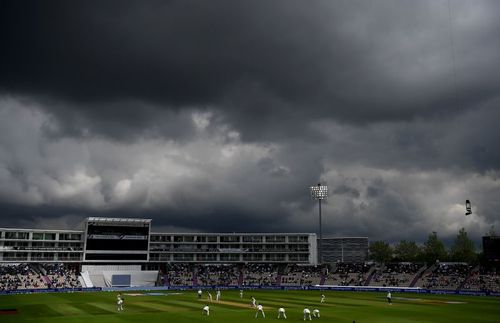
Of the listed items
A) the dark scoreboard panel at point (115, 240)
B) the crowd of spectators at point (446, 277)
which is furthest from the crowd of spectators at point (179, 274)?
the crowd of spectators at point (446, 277)

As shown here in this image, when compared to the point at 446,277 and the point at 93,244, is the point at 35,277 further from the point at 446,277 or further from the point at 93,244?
the point at 446,277

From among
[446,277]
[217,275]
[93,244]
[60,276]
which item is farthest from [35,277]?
[446,277]

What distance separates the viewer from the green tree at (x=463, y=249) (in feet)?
525

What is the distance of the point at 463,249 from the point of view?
162m

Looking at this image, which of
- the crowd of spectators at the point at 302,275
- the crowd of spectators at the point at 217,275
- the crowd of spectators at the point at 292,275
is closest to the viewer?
the crowd of spectators at the point at 292,275

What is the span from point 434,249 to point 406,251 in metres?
16.5

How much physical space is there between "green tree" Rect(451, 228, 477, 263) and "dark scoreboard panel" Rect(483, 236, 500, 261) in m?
62.2

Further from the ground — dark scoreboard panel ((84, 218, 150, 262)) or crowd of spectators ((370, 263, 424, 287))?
dark scoreboard panel ((84, 218, 150, 262))

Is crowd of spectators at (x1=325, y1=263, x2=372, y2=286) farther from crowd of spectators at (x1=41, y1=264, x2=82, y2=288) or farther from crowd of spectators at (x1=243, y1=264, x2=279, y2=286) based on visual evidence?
crowd of spectators at (x1=41, y1=264, x2=82, y2=288)

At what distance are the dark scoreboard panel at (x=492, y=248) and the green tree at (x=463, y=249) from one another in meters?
62.2

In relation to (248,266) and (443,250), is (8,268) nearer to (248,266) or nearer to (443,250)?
(248,266)

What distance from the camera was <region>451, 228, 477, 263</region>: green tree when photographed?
525 feet

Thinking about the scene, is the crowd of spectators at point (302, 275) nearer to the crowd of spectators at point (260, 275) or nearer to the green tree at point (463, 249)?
the crowd of spectators at point (260, 275)

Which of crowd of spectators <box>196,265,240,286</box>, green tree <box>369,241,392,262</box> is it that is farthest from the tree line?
crowd of spectators <box>196,265,240,286</box>
